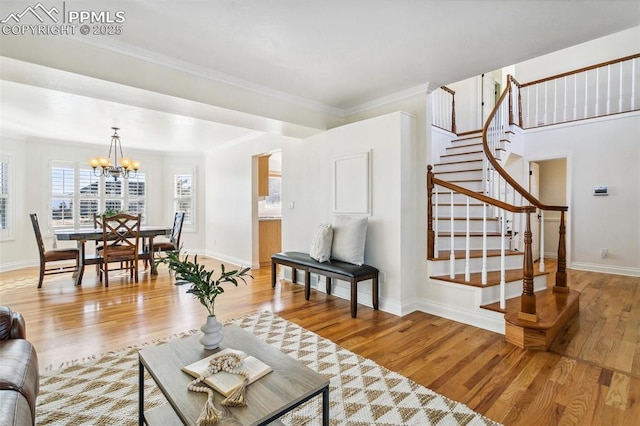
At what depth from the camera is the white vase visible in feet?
5.02

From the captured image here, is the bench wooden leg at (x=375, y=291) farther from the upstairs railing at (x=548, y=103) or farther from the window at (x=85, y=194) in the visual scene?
the window at (x=85, y=194)

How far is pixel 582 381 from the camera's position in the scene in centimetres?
198

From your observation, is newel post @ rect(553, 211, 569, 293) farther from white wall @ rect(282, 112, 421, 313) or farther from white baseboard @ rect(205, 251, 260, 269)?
white baseboard @ rect(205, 251, 260, 269)

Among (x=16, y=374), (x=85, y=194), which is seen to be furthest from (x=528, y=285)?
(x=85, y=194)

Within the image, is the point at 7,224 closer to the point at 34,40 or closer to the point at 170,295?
the point at 170,295

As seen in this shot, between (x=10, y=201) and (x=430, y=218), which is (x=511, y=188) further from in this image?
(x=10, y=201)

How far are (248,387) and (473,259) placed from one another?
2977 millimetres

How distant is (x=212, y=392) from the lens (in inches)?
46.4

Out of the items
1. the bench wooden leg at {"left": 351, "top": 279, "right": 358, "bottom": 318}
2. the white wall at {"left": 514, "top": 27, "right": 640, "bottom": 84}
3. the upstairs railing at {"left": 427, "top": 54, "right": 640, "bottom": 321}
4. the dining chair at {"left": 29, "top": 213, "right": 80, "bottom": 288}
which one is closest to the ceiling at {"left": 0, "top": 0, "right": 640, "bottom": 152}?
the dining chair at {"left": 29, "top": 213, "right": 80, "bottom": 288}

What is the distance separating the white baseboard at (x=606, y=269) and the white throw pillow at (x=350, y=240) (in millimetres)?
4526

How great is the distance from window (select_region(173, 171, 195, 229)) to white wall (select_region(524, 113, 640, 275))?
25.3ft

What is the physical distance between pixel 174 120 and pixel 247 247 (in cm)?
258

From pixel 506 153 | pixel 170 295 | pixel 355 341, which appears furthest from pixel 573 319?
pixel 170 295

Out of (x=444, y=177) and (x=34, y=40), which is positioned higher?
(x=34, y=40)
